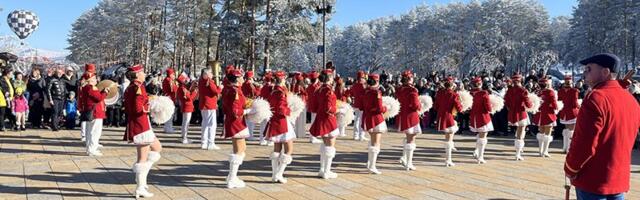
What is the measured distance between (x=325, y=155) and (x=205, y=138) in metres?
4.37

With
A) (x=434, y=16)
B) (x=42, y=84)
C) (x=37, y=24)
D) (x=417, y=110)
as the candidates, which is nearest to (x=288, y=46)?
(x=37, y=24)

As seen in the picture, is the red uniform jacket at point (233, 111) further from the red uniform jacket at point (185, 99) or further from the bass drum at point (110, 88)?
the red uniform jacket at point (185, 99)

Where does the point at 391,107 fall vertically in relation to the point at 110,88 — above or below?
below

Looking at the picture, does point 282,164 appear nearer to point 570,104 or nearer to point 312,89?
point 312,89

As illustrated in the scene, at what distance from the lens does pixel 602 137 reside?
390 cm

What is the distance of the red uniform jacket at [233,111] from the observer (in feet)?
26.0

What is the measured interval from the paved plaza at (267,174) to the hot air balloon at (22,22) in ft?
75.3

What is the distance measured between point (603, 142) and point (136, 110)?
5.66 metres

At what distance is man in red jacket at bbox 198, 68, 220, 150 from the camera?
12062mm

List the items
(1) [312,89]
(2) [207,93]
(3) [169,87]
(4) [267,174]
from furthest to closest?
(3) [169,87], (1) [312,89], (2) [207,93], (4) [267,174]

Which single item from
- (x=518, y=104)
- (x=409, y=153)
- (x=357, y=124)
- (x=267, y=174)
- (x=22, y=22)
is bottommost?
(x=267, y=174)

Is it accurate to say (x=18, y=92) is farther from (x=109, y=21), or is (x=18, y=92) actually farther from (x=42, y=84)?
(x=109, y=21)

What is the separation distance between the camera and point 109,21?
5775 cm

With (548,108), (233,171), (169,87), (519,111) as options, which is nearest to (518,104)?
(519,111)
